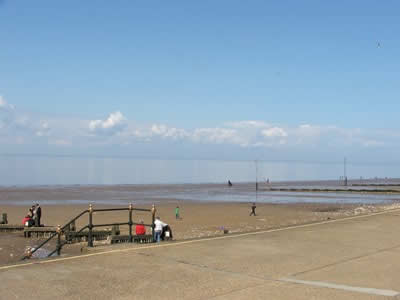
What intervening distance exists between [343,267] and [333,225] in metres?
6.59

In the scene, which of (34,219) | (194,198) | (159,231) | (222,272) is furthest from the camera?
(194,198)

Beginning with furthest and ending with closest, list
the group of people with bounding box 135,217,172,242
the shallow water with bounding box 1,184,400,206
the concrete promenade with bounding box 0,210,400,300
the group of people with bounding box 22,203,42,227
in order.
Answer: the shallow water with bounding box 1,184,400,206 → the group of people with bounding box 22,203,42,227 → the group of people with bounding box 135,217,172,242 → the concrete promenade with bounding box 0,210,400,300

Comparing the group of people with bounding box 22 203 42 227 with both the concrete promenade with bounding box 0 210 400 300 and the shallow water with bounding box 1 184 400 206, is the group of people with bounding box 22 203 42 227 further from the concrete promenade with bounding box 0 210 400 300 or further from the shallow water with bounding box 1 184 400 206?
the shallow water with bounding box 1 184 400 206

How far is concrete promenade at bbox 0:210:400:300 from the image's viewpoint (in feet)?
23.5

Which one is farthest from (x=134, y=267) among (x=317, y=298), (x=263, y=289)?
(x=317, y=298)

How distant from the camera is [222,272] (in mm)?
8539

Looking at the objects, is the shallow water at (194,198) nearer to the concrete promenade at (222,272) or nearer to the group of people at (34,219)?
the group of people at (34,219)

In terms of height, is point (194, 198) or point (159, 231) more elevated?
point (159, 231)

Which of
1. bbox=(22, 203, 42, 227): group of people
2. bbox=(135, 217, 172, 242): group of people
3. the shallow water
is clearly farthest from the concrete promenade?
the shallow water

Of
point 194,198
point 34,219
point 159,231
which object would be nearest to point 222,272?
point 159,231

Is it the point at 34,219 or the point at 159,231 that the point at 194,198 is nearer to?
the point at 34,219

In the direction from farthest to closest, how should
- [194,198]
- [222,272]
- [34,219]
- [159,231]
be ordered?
[194,198] → [34,219] → [159,231] → [222,272]

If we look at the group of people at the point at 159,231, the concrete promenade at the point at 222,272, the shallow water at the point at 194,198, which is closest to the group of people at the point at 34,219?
the group of people at the point at 159,231

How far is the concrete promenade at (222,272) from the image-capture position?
7.18 meters
